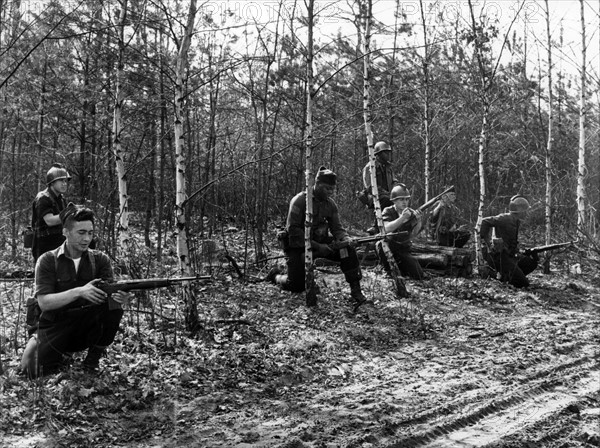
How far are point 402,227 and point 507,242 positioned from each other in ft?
7.30

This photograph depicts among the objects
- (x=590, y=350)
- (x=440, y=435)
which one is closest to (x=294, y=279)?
(x=590, y=350)

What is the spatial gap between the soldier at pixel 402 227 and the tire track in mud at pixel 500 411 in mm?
4175

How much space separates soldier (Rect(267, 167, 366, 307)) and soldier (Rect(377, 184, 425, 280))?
123cm

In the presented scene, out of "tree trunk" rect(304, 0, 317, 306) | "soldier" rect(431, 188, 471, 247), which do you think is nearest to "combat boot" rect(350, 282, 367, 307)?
"tree trunk" rect(304, 0, 317, 306)

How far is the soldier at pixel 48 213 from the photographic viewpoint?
779 cm

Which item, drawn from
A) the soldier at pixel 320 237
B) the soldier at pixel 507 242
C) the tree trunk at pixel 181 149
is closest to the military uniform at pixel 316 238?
the soldier at pixel 320 237

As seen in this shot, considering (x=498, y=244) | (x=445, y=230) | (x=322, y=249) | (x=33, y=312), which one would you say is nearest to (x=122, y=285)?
(x=33, y=312)

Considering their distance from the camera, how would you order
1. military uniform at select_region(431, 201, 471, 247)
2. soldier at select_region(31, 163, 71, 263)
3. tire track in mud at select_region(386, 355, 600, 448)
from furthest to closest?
military uniform at select_region(431, 201, 471, 247)
soldier at select_region(31, 163, 71, 263)
tire track in mud at select_region(386, 355, 600, 448)

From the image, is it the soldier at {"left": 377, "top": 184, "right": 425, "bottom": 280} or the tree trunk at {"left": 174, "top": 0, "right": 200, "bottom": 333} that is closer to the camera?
the tree trunk at {"left": 174, "top": 0, "right": 200, "bottom": 333}

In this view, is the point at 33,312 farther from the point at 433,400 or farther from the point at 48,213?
the point at 433,400

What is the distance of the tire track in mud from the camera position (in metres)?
4.44

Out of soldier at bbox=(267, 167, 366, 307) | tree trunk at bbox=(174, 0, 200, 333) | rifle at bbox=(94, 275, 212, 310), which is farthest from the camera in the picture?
soldier at bbox=(267, 167, 366, 307)

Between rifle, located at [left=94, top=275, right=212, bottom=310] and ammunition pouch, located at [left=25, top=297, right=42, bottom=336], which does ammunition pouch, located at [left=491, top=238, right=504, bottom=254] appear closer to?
rifle, located at [left=94, top=275, right=212, bottom=310]

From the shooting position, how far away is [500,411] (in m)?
5.02
